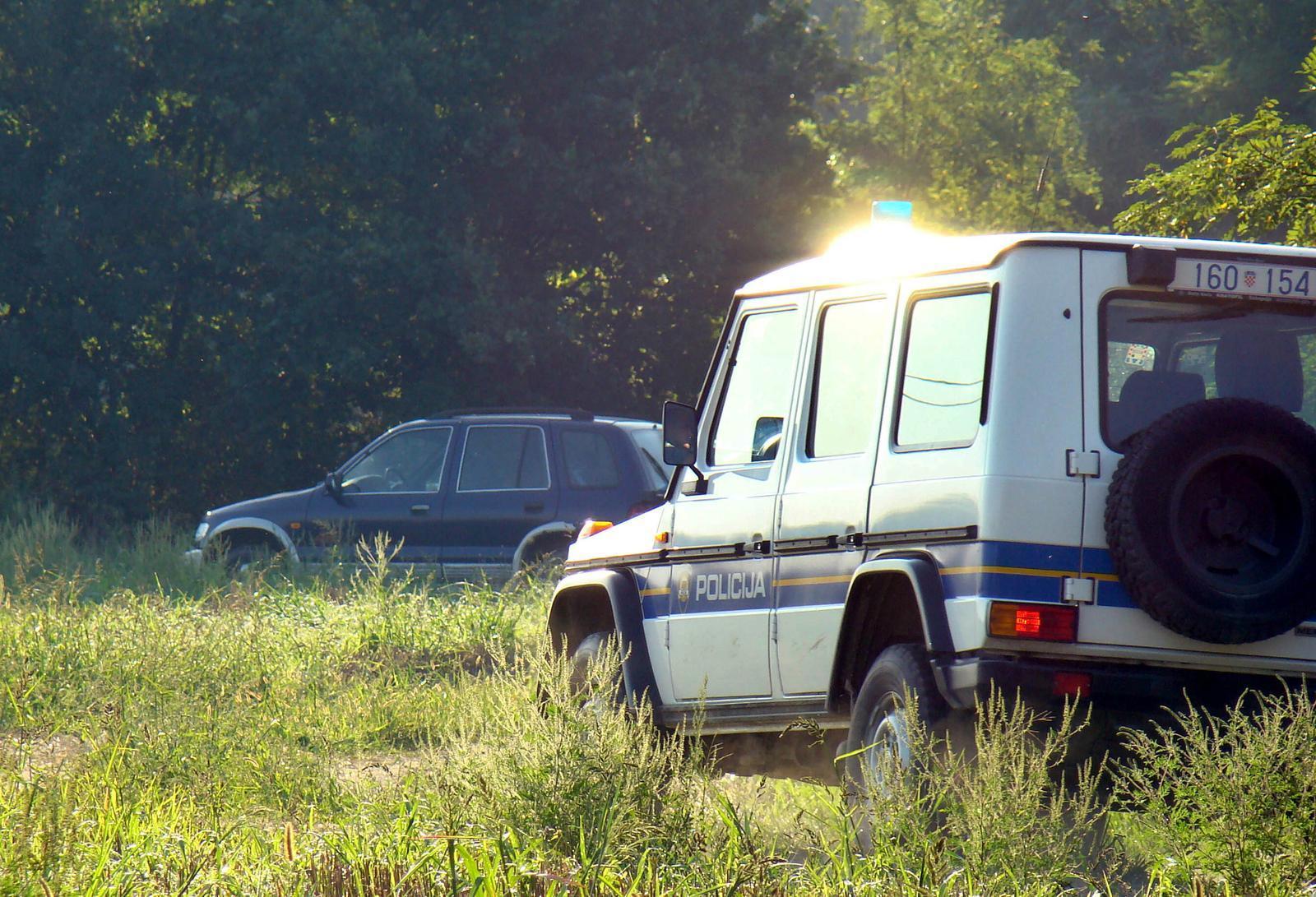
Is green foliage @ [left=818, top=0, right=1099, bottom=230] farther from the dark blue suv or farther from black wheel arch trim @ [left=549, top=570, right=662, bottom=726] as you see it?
black wheel arch trim @ [left=549, top=570, right=662, bottom=726]

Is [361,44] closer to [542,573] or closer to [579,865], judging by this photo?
[542,573]

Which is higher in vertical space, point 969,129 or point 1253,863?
point 969,129

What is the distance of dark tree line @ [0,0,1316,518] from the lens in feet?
73.3

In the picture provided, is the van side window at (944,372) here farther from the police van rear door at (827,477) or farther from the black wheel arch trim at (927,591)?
the black wheel arch trim at (927,591)

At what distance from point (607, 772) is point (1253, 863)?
193 centimetres

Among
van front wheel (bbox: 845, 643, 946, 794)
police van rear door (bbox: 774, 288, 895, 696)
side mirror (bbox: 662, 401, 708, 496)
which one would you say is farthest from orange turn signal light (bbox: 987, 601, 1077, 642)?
side mirror (bbox: 662, 401, 708, 496)

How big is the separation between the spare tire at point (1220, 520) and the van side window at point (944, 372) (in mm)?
564

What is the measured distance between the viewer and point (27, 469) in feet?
76.2

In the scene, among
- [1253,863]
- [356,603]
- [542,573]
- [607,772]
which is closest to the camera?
[1253,863]

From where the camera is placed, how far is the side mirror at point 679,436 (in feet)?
22.6

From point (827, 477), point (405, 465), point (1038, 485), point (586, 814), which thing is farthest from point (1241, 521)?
point (405, 465)

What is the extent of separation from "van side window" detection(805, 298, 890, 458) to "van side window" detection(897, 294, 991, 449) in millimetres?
183

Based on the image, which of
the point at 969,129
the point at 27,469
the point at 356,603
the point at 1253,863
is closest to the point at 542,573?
the point at 356,603

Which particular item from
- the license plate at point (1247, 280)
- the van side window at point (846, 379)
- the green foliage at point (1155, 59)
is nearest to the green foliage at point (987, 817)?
the van side window at point (846, 379)
